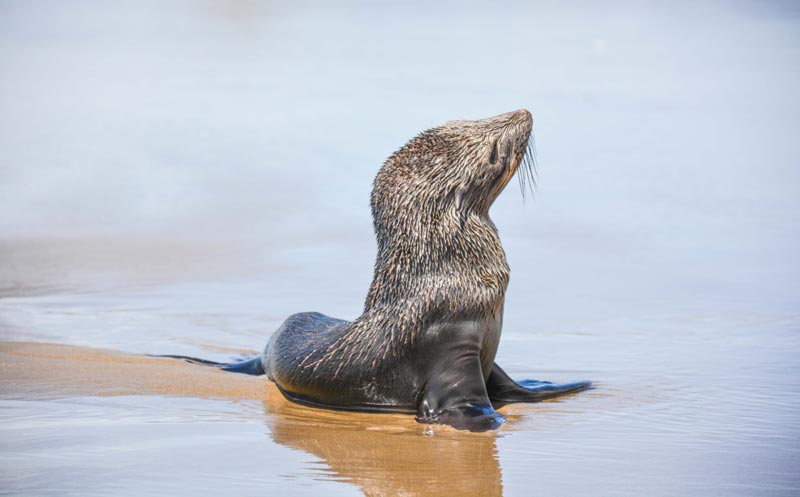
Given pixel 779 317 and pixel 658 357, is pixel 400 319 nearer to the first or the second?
pixel 658 357

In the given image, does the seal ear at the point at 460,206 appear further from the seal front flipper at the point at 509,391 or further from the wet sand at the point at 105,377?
the wet sand at the point at 105,377

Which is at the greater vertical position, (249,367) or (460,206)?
(460,206)

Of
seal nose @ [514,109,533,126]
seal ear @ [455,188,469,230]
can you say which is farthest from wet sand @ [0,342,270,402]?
seal nose @ [514,109,533,126]

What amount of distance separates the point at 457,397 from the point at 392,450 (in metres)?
0.94

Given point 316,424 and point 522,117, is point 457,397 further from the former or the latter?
point 522,117

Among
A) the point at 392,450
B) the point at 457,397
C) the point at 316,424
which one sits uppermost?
the point at 457,397

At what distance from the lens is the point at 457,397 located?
644cm

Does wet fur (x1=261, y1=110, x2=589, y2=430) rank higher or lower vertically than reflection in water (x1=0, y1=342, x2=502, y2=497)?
higher

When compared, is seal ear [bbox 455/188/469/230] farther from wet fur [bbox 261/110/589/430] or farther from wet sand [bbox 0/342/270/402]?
wet sand [bbox 0/342/270/402]

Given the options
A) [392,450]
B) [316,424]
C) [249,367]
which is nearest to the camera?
[392,450]

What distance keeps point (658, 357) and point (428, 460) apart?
11.8 ft

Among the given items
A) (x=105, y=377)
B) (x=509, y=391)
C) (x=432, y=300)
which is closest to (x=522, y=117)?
(x=432, y=300)

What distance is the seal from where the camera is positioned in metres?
6.62

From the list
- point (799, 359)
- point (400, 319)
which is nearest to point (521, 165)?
point (400, 319)
